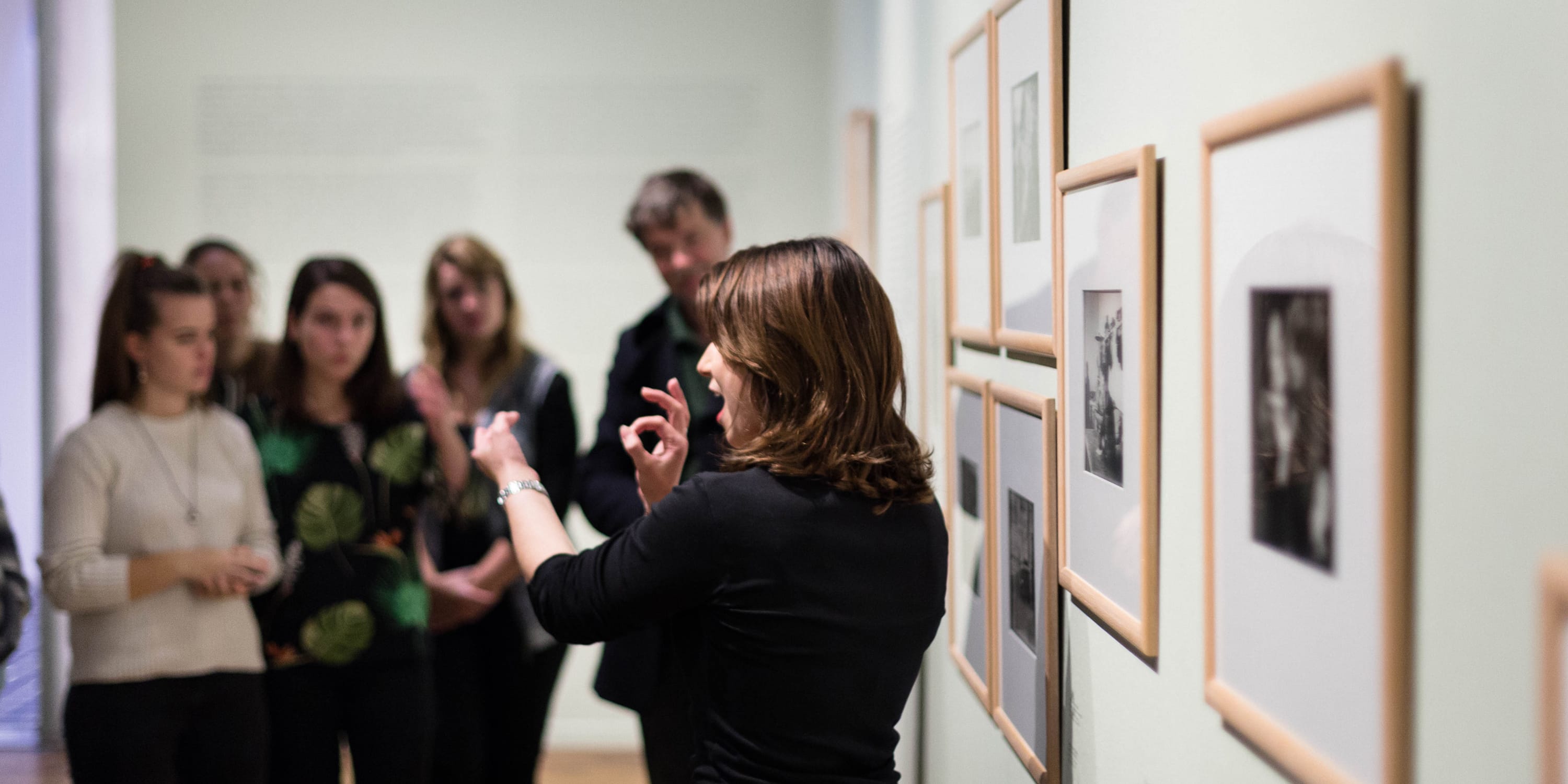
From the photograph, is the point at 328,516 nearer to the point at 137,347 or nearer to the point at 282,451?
the point at 282,451

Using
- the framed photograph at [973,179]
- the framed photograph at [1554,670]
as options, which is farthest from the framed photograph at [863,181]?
the framed photograph at [1554,670]

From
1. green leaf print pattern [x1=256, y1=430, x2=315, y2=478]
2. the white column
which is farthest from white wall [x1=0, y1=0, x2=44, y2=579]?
green leaf print pattern [x1=256, y1=430, x2=315, y2=478]

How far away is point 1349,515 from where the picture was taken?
80 centimetres

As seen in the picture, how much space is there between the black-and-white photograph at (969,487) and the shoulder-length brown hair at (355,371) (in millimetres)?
1519

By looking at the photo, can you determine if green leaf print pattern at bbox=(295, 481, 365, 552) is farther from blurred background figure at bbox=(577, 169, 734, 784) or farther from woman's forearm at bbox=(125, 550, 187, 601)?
blurred background figure at bbox=(577, 169, 734, 784)

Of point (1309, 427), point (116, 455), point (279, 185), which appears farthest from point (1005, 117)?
point (279, 185)

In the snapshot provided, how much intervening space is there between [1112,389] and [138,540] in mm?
2137

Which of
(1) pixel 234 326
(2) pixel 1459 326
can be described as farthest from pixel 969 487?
(1) pixel 234 326

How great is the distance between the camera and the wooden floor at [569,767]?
371 centimetres

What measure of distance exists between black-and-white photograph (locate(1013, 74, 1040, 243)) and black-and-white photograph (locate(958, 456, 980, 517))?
0.48 metres

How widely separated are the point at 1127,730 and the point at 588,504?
1408mm

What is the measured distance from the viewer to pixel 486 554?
129 inches

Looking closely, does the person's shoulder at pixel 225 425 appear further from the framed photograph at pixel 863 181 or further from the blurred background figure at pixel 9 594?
the framed photograph at pixel 863 181

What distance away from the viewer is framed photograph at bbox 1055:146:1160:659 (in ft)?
3.88
